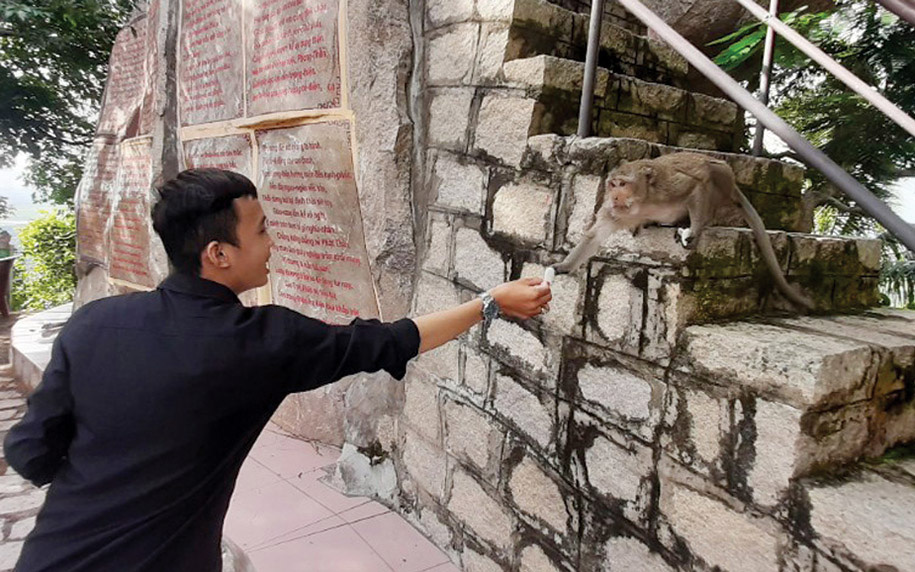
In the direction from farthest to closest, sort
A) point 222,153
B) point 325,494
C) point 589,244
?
point 222,153 → point 325,494 → point 589,244

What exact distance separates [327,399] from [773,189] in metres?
2.38

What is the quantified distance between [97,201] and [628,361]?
6.47 m

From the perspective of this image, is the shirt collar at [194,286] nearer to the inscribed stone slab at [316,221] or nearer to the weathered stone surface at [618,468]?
the weathered stone surface at [618,468]

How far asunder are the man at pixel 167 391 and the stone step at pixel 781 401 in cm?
80

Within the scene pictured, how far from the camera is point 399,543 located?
2.27 metres

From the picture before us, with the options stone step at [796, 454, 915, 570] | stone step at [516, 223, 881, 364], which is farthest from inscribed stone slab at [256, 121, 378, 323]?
stone step at [796, 454, 915, 570]

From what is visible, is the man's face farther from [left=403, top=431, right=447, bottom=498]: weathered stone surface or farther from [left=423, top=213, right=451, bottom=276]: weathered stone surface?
[left=403, top=431, right=447, bottom=498]: weathered stone surface

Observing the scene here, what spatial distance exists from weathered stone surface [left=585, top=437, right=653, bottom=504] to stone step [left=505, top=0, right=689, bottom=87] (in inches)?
54.1

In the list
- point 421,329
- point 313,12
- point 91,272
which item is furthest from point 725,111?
point 91,272

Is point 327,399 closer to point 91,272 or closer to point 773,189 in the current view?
point 773,189

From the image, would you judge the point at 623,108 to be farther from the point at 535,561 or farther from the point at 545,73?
the point at 535,561

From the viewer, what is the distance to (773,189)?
2.03 metres

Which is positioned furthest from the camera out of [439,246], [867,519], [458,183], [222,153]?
[222,153]

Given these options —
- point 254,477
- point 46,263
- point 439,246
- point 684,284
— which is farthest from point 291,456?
point 46,263
